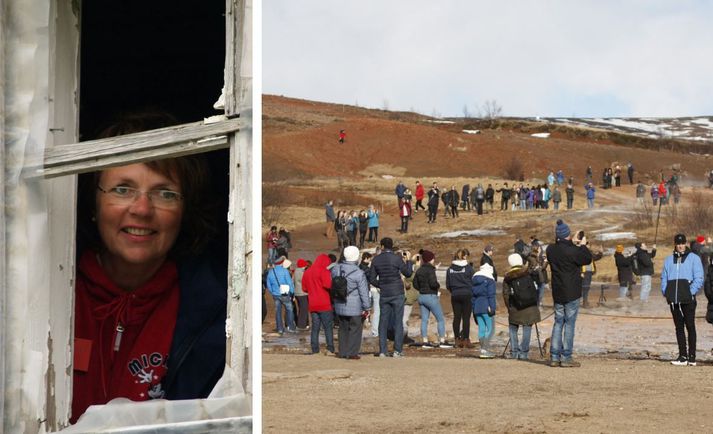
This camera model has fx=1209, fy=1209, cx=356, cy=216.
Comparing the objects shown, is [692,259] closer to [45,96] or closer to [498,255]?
[45,96]

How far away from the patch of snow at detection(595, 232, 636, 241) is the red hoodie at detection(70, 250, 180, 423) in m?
35.8

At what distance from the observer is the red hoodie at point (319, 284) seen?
43.9ft

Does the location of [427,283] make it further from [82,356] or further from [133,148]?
[133,148]

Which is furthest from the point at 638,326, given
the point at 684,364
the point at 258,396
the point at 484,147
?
the point at 484,147

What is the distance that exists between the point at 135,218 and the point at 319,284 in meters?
9.77

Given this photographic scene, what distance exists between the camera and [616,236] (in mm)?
39000

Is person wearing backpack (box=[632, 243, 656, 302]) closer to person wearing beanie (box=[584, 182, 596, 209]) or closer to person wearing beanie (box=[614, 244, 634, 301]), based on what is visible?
person wearing beanie (box=[614, 244, 634, 301])

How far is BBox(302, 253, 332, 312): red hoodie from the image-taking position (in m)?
13.4

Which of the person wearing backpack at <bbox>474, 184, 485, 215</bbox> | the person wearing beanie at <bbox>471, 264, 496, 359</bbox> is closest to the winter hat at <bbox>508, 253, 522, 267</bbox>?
the person wearing beanie at <bbox>471, 264, 496, 359</bbox>

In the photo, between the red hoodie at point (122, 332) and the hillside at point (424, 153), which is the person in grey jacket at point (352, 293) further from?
the hillside at point (424, 153)

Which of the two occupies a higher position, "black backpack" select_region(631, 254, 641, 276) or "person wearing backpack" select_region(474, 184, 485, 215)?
"person wearing backpack" select_region(474, 184, 485, 215)

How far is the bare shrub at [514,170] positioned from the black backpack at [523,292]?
4492cm

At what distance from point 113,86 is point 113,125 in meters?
0.70

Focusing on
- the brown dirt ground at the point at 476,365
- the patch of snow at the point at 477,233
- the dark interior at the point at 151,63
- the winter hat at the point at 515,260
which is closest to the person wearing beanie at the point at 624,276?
the brown dirt ground at the point at 476,365
